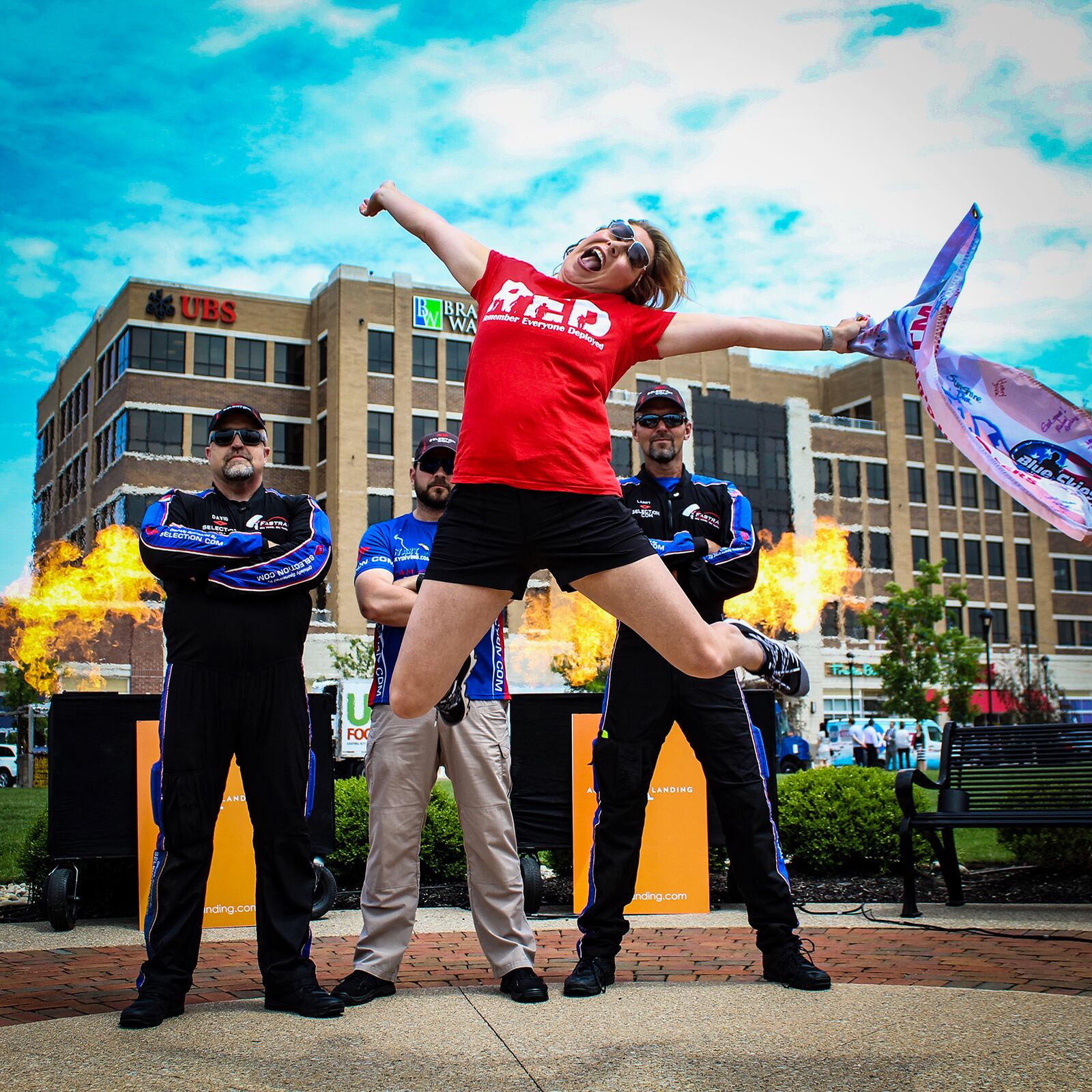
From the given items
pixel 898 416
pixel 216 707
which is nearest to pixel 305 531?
pixel 216 707

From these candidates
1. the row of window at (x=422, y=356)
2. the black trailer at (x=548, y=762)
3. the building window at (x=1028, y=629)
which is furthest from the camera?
the building window at (x=1028, y=629)

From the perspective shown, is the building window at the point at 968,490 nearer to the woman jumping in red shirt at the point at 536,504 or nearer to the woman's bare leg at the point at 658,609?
the woman jumping in red shirt at the point at 536,504

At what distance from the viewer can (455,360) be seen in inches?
2532

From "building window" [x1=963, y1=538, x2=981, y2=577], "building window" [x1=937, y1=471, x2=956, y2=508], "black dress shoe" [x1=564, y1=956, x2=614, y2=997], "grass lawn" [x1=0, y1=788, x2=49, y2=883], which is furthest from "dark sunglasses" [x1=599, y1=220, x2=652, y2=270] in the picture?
"building window" [x1=963, y1=538, x2=981, y2=577]

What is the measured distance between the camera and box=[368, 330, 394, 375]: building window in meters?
62.1

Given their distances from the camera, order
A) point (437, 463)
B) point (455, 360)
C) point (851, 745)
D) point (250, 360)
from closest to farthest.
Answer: point (437, 463), point (851, 745), point (250, 360), point (455, 360)

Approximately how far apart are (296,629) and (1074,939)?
410 cm

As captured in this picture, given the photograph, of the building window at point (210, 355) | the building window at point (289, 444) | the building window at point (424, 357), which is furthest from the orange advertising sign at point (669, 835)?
the building window at point (289, 444)

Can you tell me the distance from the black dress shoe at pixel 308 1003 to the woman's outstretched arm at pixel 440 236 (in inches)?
105

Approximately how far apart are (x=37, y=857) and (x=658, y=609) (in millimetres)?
5215

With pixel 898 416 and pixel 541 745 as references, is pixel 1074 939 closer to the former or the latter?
pixel 541 745

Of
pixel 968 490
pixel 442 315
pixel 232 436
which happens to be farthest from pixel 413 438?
pixel 232 436

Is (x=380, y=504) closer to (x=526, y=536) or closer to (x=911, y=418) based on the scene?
(x=911, y=418)

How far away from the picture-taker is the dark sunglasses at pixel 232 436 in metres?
5.13
